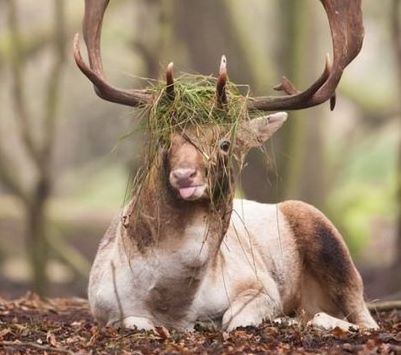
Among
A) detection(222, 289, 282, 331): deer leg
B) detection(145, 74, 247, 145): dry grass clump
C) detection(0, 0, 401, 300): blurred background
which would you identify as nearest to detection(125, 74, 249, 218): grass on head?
detection(145, 74, 247, 145): dry grass clump

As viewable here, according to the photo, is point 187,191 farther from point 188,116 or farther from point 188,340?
point 188,340

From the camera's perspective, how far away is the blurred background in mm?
18156

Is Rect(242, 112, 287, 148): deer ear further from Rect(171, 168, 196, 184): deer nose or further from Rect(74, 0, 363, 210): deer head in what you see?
Rect(171, 168, 196, 184): deer nose

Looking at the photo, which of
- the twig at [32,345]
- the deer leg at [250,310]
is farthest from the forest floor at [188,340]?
the deer leg at [250,310]

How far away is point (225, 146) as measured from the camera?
32.1 ft

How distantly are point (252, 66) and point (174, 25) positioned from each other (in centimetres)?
205

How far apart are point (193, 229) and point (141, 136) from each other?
3.49ft

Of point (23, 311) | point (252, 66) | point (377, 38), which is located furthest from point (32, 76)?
point (23, 311)

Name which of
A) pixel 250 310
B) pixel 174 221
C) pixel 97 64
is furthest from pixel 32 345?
pixel 97 64

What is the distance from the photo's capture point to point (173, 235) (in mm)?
9758

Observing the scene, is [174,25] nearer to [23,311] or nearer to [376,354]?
[23,311]

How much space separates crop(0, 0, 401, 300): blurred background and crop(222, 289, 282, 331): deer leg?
1065 millimetres

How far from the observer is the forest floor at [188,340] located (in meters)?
8.73

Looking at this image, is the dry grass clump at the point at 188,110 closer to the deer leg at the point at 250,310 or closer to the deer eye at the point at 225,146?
the deer eye at the point at 225,146
